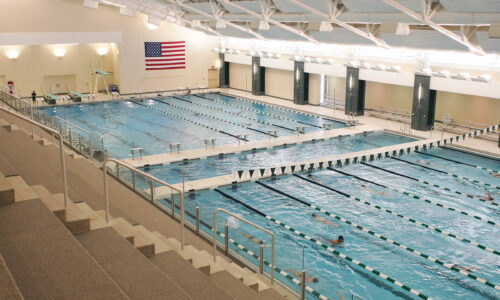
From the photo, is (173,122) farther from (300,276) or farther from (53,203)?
(53,203)

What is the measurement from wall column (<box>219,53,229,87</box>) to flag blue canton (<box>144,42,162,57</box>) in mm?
4187

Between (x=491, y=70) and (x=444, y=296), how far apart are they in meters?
11.4

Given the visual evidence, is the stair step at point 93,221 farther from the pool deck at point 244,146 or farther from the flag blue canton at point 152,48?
the flag blue canton at point 152,48

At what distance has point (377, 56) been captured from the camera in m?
21.1

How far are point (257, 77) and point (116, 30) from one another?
27.0 feet

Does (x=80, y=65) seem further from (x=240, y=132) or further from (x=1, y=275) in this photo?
(x=1, y=275)

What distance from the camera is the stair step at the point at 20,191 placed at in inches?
157

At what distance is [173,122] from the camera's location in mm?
20766

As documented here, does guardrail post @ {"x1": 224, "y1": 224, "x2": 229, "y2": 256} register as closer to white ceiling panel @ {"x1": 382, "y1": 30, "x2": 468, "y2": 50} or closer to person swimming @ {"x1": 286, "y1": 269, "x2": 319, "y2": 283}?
person swimming @ {"x1": 286, "y1": 269, "x2": 319, "y2": 283}

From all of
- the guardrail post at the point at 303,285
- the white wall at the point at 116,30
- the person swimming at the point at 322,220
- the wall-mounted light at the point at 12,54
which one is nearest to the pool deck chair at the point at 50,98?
the white wall at the point at 116,30

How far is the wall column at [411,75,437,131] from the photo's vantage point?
60.7 ft

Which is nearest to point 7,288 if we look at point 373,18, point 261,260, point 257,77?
point 261,260

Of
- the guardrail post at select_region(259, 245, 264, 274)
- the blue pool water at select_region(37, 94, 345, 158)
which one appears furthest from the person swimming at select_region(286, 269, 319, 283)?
the blue pool water at select_region(37, 94, 345, 158)

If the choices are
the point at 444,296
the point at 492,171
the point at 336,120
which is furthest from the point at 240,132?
the point at 444,296
